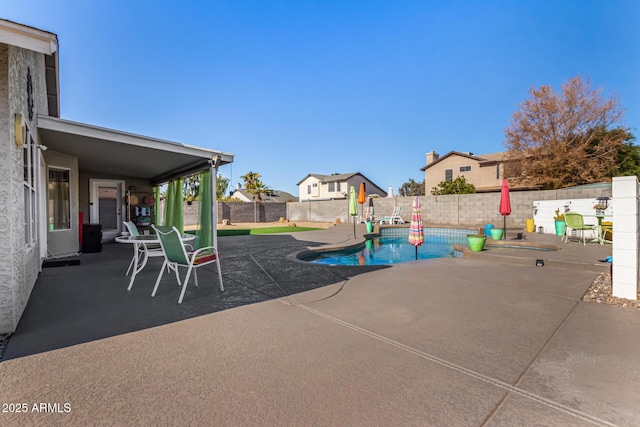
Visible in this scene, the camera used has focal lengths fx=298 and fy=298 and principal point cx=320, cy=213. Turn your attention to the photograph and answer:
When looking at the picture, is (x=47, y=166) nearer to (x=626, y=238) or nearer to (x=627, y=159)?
(x=626, y=238)

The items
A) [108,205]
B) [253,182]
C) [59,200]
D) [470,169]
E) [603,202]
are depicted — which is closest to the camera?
[59,200]

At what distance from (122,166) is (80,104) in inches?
280

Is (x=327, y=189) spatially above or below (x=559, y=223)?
above

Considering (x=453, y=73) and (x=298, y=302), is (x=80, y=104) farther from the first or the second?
(x=453, y=73)

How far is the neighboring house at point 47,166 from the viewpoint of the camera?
2.67 metres

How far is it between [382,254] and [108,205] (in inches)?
416

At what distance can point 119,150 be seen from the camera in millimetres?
6488

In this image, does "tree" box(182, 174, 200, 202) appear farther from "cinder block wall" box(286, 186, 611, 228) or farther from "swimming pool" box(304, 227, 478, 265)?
"cinder block wall" box(286, 186, 611, 228)

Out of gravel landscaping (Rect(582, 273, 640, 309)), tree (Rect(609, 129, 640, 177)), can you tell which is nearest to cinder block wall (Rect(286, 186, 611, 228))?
gravel landscaping (Rect(582, 273, 640, 309))

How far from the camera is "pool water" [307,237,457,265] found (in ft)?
28.5

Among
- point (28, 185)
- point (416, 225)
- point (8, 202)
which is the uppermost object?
point (28, 185)

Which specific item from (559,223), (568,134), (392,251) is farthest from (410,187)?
(392,251)

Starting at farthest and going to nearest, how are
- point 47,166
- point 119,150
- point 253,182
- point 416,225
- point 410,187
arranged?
point 410,187 → point 253,182 → point 416,225 → point 47,166 → point 119,150

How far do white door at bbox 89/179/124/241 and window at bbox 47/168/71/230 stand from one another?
2.81 meters
